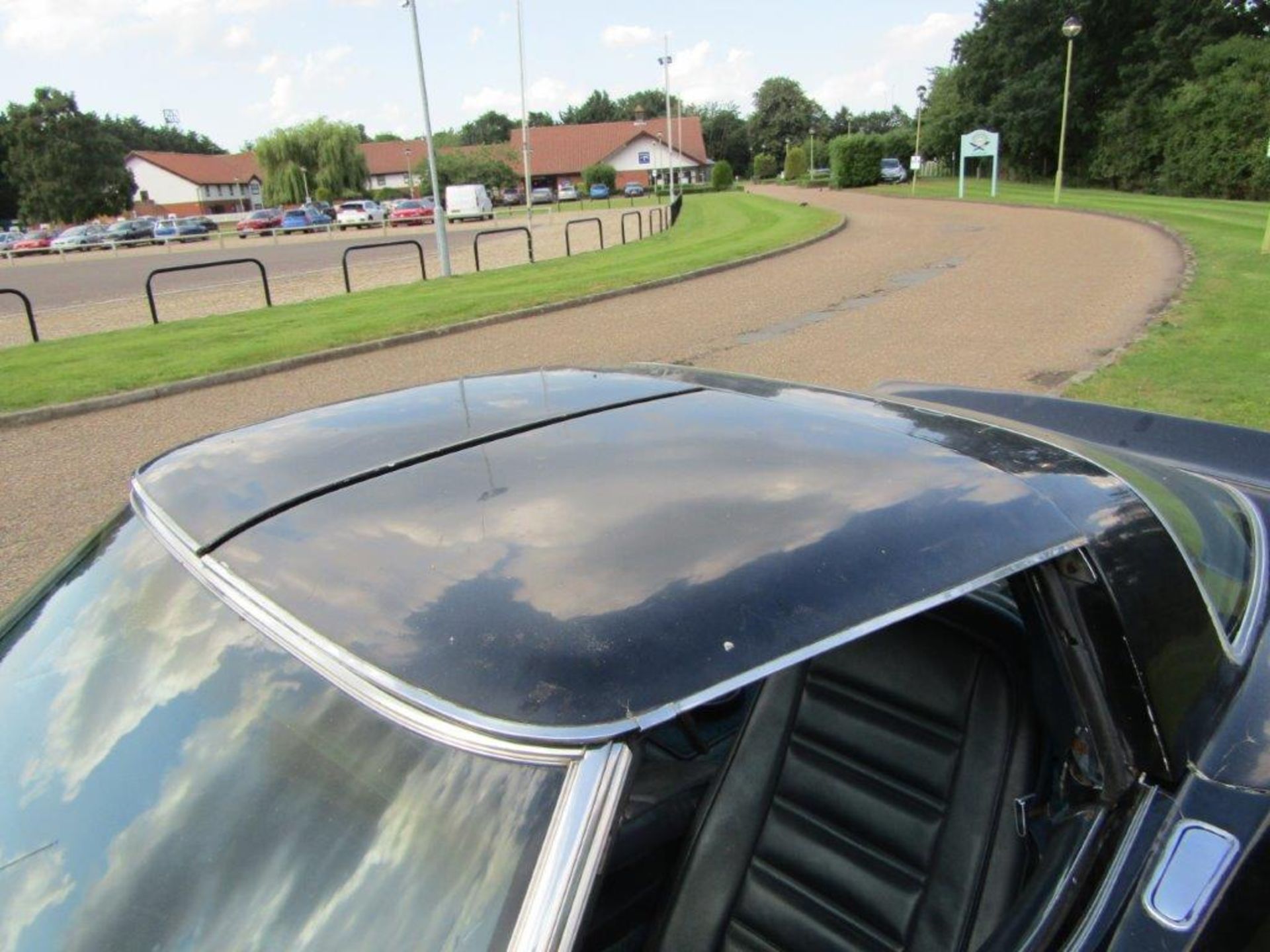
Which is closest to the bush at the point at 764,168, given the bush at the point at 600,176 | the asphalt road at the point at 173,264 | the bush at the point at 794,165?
the bush at the point at 794,165

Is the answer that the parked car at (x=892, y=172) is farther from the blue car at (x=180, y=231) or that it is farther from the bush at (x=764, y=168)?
the blue car at (x=180, y=231)

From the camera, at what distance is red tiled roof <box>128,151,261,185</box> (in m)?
96.1

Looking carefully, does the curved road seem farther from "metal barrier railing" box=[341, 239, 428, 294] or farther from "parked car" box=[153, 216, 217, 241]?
"parked car" box=[153, 216, 217, 241]

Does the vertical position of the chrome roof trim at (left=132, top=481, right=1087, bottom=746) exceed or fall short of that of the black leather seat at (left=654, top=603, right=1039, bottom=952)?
it exceeds it

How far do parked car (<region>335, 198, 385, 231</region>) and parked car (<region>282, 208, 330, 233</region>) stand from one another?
0.88 m

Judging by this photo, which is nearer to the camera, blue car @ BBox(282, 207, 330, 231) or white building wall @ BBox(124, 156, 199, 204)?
blue car @ BBox(282, 207, 330, 231)

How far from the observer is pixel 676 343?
9773mm

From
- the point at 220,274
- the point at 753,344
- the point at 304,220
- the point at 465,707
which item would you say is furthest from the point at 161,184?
the point at 465,707

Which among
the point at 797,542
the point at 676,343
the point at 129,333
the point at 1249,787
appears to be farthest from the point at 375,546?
the point at 129,333

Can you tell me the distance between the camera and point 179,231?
162 ft

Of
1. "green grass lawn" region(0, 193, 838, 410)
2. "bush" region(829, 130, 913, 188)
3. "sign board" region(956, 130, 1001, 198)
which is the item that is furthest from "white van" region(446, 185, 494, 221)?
"green grass lawn" region(0, 193, 838, 410)

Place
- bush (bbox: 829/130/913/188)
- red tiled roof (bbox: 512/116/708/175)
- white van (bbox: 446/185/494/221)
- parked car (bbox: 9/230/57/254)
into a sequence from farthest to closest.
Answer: red tiled roof (bbox: 512/116/708/175), white van (bbox: 446/185/494/221), bush (bbox: 829/130/913/188), parked car (bbox: 9/230/57/254)

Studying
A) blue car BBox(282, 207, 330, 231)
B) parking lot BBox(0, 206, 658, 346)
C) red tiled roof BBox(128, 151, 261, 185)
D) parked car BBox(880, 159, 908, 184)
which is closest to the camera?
parking lot BBox(0, 206, 658, 346)

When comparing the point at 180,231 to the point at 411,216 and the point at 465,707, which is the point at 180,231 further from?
the point at 465,707
